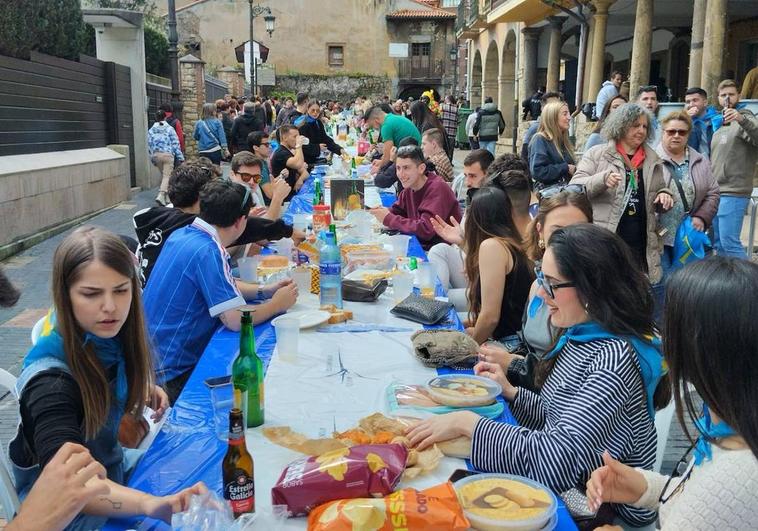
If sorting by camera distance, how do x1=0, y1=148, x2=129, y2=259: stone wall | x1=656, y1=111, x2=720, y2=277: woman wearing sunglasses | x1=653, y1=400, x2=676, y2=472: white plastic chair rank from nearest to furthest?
x1=653, y1=400, x2=676, y2=472: white plastic chair < x1=656, y1=111, x2=720, y2=277: woman wearing sunglasses < x1=0, y1=148, x2=129, y2=259: stone wall

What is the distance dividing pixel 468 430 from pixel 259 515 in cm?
69

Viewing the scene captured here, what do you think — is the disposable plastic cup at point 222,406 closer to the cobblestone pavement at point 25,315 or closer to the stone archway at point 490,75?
the cobblestone pavement at point 25,315

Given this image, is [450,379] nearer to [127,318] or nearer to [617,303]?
[617,303]

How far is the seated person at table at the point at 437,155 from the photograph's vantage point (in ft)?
25.9

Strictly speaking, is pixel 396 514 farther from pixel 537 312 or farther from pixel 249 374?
A: pixel 537 312

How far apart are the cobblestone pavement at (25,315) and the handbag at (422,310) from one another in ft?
4.58

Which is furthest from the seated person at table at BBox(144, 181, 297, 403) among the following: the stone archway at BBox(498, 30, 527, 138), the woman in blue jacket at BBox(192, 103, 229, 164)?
the stone archway at BBox(498, 30, 527, 138)

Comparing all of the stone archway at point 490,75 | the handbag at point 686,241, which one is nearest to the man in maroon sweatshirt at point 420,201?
the handbag at point 686,241

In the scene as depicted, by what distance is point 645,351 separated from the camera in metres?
2.15

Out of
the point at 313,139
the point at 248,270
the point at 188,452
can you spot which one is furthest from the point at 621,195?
the point at 313,139

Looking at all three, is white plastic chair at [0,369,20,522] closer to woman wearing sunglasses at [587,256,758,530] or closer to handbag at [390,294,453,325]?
woman wearing sunglasses at [587,256,758,530]

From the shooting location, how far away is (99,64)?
13742 mm

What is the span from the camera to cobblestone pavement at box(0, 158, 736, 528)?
158 inches

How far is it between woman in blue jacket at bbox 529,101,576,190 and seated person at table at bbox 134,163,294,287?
335 centimetres
